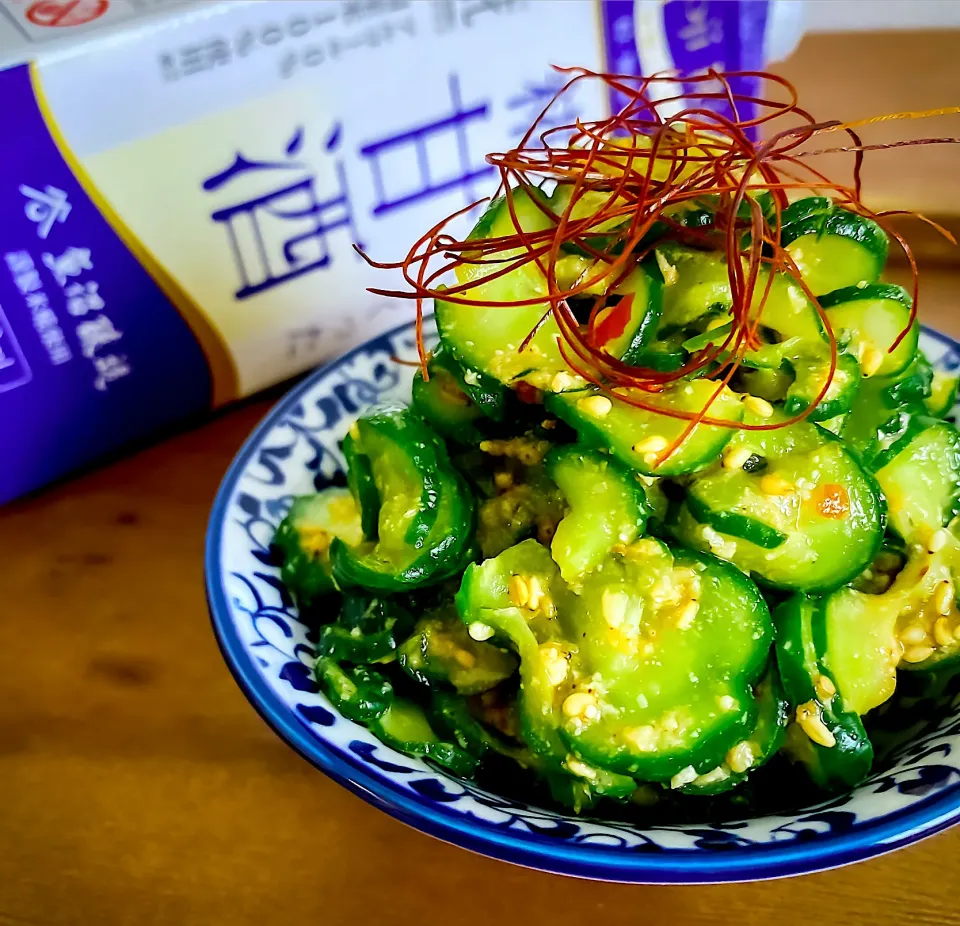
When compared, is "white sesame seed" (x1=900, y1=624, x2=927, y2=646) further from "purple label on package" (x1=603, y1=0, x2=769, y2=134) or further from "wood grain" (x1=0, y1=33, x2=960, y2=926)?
"purple label on package" (x1=603, y1=0, x2=769, y2=134)

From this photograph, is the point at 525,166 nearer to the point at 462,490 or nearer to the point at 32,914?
the point at 462,490

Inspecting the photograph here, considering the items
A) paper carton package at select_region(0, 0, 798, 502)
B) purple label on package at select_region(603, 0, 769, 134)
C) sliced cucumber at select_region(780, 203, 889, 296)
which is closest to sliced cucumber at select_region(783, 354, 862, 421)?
sliced cucumber at select_region(780, 203, 889, 296)

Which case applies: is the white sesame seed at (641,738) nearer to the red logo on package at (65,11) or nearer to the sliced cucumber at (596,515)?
the sliced cucumber at (596,515)

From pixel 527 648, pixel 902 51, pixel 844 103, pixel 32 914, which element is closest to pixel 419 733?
pixel 527 648

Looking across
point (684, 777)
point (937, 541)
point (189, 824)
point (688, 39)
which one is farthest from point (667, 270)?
point (688, 39)

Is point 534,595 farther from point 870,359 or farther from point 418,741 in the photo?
point 870,359

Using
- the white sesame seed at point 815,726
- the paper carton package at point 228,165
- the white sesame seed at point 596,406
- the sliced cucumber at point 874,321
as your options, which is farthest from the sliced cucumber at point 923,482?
the paper carton package at point 228,165

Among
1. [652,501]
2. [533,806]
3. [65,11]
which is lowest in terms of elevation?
[533,806]
